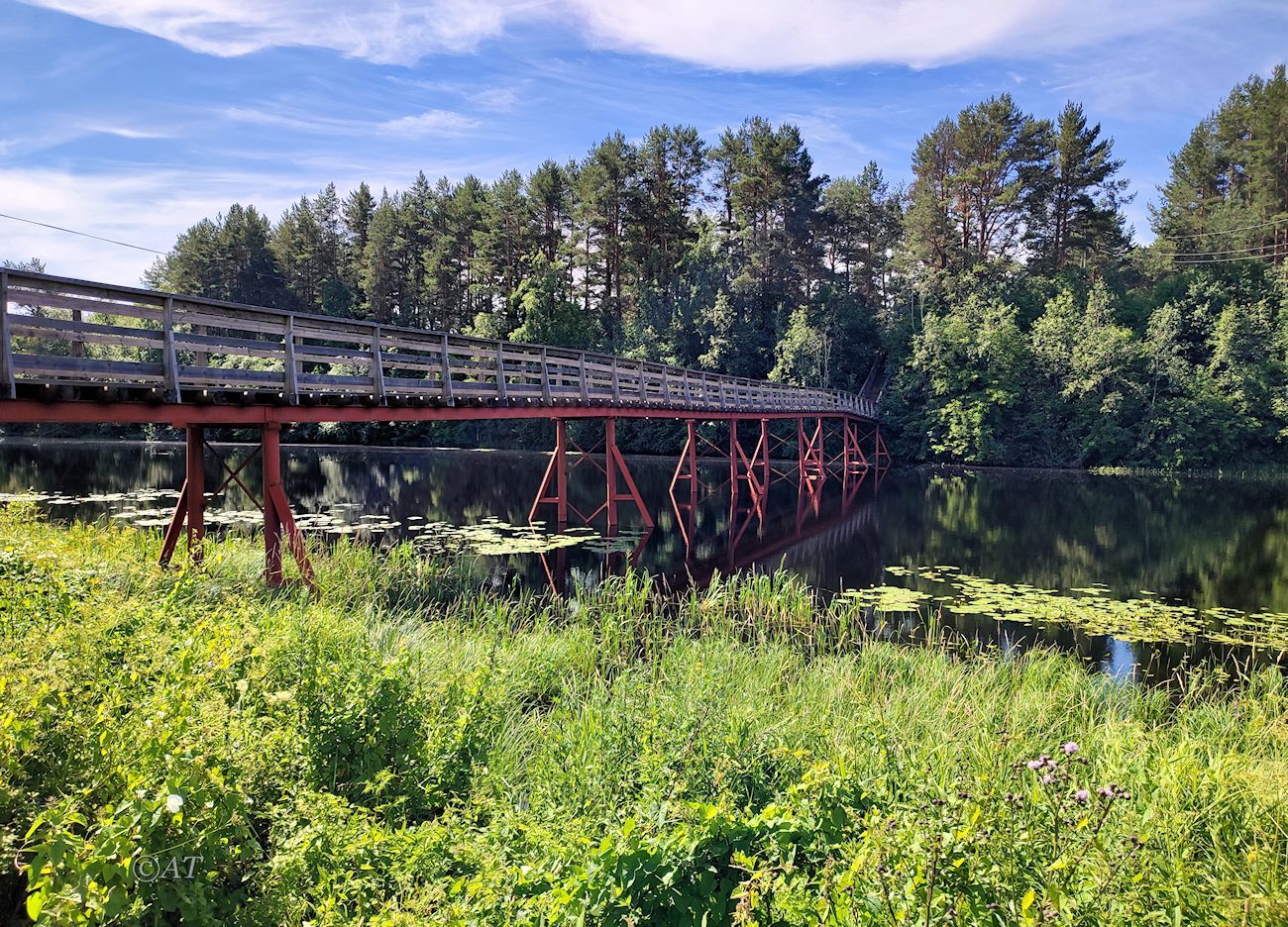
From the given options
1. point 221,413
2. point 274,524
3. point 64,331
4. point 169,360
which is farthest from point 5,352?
point 274,524

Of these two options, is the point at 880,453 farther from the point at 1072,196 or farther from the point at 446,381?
the point at 446,381

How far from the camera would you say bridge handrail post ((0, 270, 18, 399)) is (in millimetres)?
7816

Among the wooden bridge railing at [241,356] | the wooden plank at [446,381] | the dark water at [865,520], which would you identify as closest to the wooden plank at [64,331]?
the wooden bridge railing at [241,356]

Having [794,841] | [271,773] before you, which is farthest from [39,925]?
[794,841]

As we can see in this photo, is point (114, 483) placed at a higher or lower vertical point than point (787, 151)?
lower

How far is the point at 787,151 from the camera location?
50.9 meters

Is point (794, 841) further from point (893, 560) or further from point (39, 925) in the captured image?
point (893, 560)

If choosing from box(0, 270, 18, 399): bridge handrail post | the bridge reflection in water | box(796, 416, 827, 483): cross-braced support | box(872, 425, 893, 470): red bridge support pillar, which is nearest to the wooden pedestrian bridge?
box(0, 270, 18, 399): bridge handrail post

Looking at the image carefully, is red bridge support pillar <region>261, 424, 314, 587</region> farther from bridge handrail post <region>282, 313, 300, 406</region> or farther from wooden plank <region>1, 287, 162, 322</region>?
wooden plank <region>1, 287, 162, 322</region>

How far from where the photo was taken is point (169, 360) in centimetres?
923

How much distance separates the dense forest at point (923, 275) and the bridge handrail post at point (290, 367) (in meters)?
38.0

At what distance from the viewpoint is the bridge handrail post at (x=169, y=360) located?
362 inches

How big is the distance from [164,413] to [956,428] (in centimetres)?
4177

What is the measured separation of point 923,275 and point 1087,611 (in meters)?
42.6
